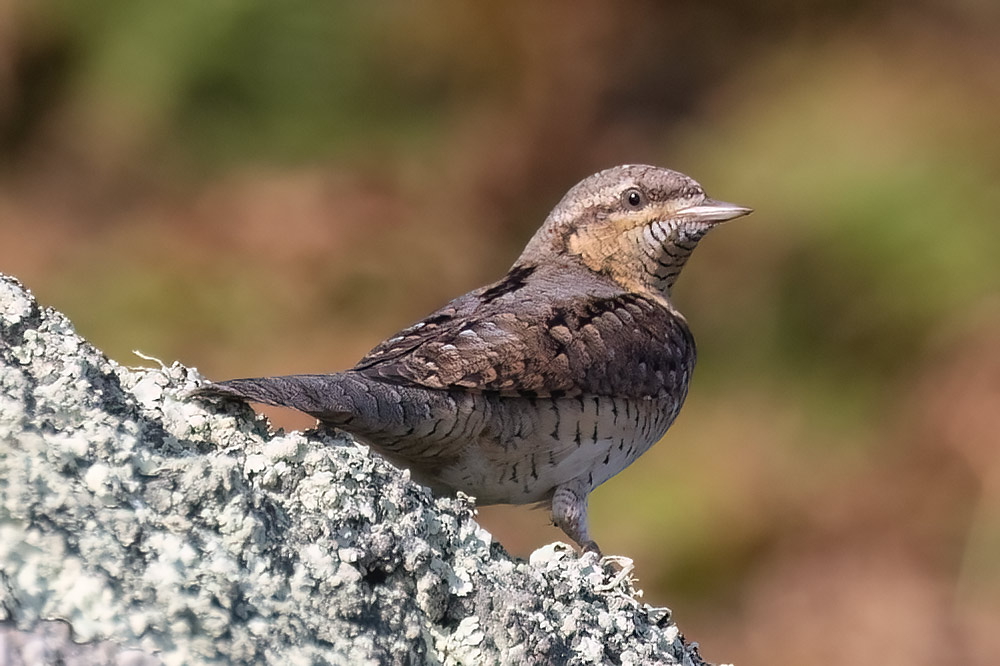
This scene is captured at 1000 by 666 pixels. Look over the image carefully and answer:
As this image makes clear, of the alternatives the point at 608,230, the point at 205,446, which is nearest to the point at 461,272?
the point at 608,230

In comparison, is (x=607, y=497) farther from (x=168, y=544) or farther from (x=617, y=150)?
(x=168, y=544)

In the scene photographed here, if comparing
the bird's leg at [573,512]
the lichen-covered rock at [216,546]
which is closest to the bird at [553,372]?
the bird's leg at [573,512]

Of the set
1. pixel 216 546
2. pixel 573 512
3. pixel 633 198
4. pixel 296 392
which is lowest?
pixel 216 546

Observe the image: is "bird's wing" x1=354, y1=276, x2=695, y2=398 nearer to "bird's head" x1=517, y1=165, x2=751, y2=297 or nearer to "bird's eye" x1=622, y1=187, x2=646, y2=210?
"bird's head" x1=517, y1=165, x2=751, y2=297

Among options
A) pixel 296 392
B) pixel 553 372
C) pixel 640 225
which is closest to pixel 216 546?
pixel 296 392

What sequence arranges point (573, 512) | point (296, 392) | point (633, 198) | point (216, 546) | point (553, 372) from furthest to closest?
point (633, 198) < point (573, 512) < point (553, 372) < point (296, 392) < point (216, 546)

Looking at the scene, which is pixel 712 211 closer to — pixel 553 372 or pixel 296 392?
pixel 553 372

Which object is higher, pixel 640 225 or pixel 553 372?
pixel 640 225
